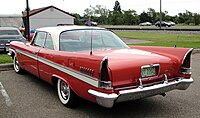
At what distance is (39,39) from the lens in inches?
223

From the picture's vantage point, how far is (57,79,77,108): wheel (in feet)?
13.9

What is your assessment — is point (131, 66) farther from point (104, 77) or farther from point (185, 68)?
point (185, 68)

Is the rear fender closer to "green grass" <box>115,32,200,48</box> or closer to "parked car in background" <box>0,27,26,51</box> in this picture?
"green grass" <box>115,32,200,48</box>

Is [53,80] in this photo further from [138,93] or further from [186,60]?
[186,60]

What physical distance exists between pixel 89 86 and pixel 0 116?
1607 mm

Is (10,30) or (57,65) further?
(10,30)

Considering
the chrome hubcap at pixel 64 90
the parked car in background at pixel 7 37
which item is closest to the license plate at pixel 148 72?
the chrome hubcap at pixel 64 90

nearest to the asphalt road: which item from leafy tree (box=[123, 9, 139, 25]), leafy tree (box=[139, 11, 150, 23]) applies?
leafy tree (box=[123, 9, 139, 25])

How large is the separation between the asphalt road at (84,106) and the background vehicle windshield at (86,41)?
1024 millimetres

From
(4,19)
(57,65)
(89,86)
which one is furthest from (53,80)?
(4,19)

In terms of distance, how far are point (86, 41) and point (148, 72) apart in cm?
150

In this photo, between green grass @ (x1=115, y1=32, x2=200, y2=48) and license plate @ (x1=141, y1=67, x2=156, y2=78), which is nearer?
license plate @ (x1=141, y1=67, x2=156, y2=78)

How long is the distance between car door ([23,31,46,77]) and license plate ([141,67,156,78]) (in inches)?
97.9

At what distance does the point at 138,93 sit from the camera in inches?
142
